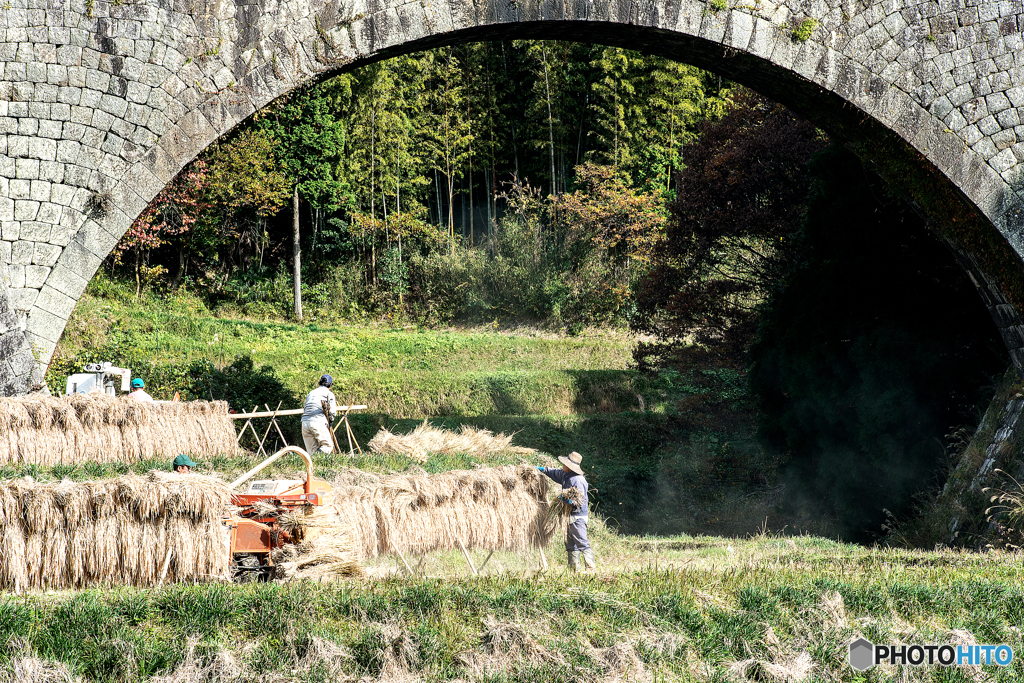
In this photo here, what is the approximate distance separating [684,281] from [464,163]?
14.8m

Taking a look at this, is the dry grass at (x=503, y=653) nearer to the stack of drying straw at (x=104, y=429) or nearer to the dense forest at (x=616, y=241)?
the stack of drying straw at (x=104, y=429)

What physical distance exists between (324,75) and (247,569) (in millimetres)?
3992

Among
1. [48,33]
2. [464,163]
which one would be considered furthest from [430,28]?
[464,163]

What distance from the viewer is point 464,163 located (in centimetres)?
2805

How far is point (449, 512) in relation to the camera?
578cm

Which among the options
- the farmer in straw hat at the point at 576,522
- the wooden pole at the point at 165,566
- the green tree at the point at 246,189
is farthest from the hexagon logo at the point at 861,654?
the green tree at the point at 246,189

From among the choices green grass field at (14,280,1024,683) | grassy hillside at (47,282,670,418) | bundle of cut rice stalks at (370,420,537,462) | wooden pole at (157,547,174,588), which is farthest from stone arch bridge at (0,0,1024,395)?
grassy hillside at (47,282,670,418)

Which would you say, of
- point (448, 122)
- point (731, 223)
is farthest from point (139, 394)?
point (448, 122)

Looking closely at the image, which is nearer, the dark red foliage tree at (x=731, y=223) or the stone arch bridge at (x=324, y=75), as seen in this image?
the stone arch bridge at (x=324, y=75)

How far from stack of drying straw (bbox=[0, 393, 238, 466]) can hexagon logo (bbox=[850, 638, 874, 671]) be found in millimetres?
5875

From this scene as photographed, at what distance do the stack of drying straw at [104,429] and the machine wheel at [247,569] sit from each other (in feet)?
8.70

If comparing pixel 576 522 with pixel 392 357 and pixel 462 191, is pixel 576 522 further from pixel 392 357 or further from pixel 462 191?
pixel 462 191

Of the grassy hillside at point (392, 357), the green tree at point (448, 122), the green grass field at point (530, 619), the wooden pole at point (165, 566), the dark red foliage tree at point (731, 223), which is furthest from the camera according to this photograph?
the green tree at point (448, 122)

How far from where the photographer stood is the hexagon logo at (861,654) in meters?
4.57
